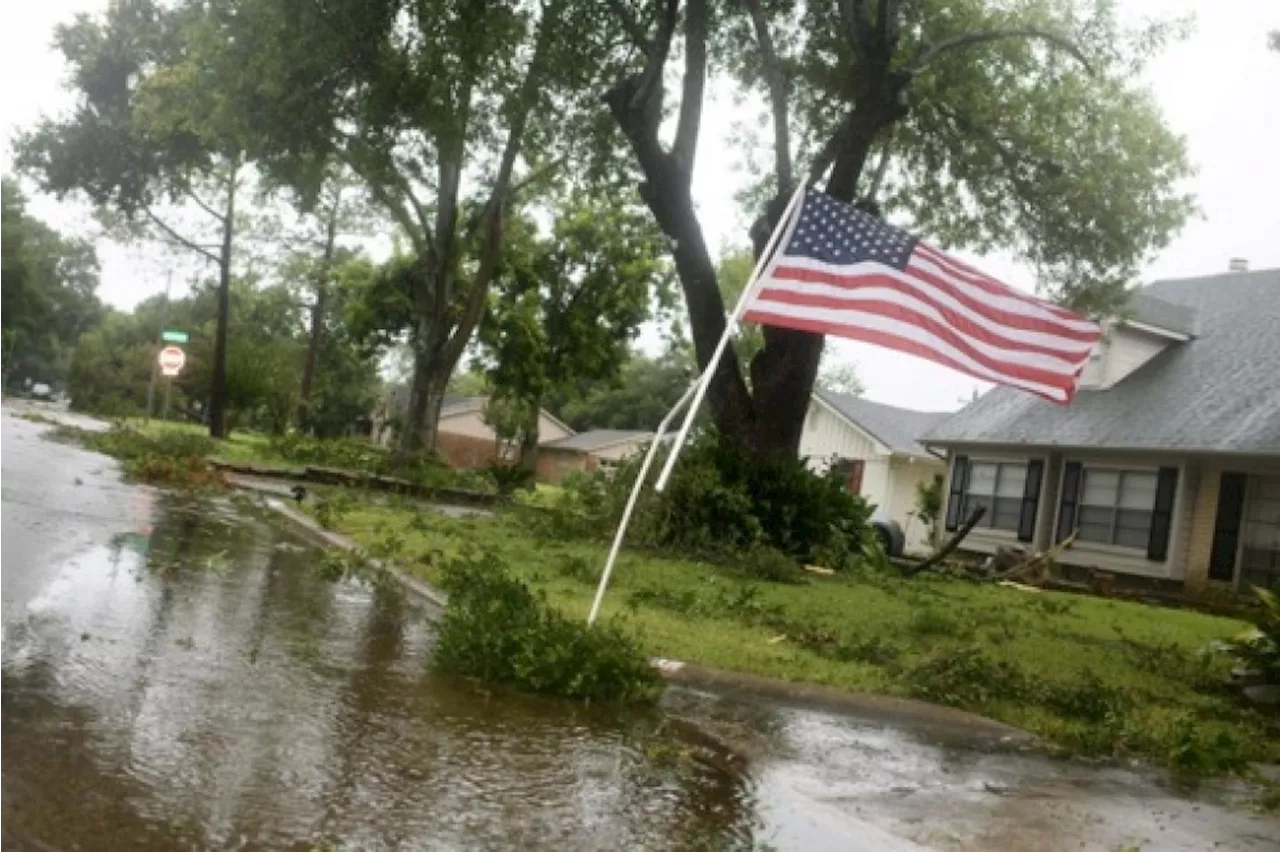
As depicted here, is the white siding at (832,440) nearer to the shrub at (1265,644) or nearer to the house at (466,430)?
the house at (466,430)

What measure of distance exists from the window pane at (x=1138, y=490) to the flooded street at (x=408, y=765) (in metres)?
20.2

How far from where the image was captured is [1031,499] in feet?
93.8

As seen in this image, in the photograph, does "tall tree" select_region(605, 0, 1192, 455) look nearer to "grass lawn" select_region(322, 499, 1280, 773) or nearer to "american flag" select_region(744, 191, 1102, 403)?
"grass lawn" select_region(322, 499, 1280, 773)

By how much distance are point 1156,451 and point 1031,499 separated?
4592 millimetres

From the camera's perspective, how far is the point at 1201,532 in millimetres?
23984

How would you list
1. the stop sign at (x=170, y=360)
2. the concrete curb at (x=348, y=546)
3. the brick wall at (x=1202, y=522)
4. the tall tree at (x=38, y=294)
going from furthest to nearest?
the tall tree at (x=38, y=294)
the stop sign at (x=170, y=360)
the brick wall at (x=1202, y=522)
the concrete curb at (x=348, y=546)

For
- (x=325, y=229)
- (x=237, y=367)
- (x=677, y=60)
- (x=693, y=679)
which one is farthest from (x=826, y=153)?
(x=325, y=229)

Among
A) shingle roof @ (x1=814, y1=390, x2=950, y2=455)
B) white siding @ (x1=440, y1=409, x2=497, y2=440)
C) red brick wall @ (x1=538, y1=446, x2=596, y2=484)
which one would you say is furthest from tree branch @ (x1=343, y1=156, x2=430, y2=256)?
white siding @ (x1=440, y1=409, x2=497, y2=440)

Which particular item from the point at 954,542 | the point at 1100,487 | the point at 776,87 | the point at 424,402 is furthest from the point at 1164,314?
the point at 424,402

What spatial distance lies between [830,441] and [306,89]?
29070mm

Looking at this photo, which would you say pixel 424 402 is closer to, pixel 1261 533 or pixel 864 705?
pixel 1261 533

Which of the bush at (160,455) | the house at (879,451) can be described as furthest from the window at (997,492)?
the bush at (160,455)

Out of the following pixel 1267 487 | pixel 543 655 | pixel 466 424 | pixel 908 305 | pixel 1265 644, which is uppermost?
pixel 466 424

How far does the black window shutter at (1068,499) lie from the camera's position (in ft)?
90.2
